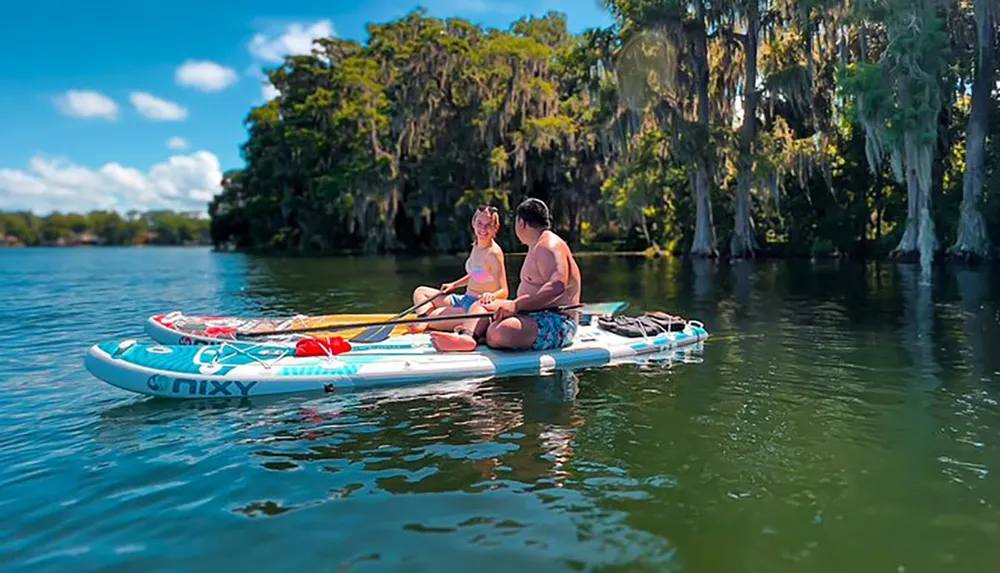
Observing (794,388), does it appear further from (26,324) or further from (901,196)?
(901,196)

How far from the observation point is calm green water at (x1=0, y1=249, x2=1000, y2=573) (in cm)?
343

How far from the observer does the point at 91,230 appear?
438 ft

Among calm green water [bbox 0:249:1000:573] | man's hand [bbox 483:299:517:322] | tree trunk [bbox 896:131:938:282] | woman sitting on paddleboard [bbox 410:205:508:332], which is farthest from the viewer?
tree trunk [bbox 896:131:938:282]

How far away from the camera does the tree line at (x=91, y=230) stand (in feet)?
401

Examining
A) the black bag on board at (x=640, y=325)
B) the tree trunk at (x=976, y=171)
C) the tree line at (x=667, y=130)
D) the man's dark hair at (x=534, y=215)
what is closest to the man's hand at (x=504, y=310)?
the man's dark hair at (x=534, y=215)

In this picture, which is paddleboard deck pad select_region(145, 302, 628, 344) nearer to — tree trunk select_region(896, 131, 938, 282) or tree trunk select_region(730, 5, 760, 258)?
tree trunk select_region(896, 131, 938, 282)

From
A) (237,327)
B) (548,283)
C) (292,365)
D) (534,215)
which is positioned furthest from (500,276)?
(237,327)

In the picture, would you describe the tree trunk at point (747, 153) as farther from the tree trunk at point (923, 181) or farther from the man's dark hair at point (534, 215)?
the man's dark hair at point (534, 215)

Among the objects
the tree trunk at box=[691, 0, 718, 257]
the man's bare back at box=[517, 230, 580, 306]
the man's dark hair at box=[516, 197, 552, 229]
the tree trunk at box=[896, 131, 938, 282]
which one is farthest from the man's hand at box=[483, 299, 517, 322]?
the tree trunk at box=[691, 0, 718, 257]

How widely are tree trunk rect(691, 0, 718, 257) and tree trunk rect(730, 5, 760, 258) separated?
3.61 ft

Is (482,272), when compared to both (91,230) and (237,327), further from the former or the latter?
(91,230)

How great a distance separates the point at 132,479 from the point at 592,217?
125 feet

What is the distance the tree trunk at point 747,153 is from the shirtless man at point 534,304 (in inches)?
859

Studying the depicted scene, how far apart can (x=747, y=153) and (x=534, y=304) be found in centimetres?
2259
